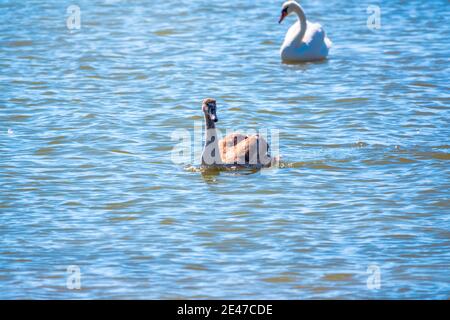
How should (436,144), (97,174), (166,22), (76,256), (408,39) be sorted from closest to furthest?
(76,256) < (97,174) < (436,144) < (408,39) < (166,22)

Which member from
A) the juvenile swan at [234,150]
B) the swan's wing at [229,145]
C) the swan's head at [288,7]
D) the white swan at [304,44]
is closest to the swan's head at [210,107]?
the juvenile swan at [234,150]

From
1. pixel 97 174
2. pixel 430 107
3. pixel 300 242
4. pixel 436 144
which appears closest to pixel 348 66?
pixel 430 107

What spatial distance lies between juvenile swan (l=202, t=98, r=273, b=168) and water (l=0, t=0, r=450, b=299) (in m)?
0.24

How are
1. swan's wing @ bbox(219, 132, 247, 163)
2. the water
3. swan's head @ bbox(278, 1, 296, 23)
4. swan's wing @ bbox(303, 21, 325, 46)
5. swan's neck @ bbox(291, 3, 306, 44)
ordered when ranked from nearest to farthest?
the water < swan's wing @ bbox(219, 132, 247, 163) < swan's wing @ bbox(303, 21, 325, 46) < swan's neck @ bbox(291, 3, 306, 44) < swan's head @ bbox(278, 1, 296, 23)

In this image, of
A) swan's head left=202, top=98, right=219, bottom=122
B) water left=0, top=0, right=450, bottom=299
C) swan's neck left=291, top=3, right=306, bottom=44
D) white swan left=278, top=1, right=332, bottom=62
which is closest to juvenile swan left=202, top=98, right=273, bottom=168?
swan's head left=202, top=98, right=219, bottom=122

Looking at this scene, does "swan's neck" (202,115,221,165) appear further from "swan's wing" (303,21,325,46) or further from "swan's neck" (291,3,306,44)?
"swan's neck" (291,3,306,44)

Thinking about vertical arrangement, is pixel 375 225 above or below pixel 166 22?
below

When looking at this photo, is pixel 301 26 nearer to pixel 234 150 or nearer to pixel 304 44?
pixel 304 44

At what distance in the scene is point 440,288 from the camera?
→ 391 inches

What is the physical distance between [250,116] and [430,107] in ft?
9.60

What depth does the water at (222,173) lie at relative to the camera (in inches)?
414

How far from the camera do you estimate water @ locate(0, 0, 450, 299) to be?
Result: 34.5ft

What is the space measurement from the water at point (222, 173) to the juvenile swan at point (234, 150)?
0.24 meters
